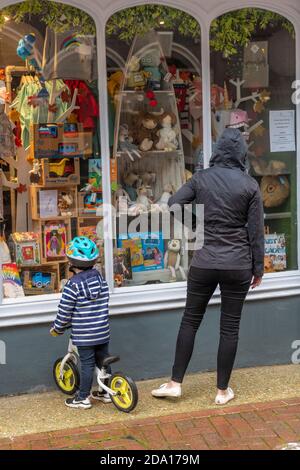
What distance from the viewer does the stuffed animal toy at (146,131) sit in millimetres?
6051

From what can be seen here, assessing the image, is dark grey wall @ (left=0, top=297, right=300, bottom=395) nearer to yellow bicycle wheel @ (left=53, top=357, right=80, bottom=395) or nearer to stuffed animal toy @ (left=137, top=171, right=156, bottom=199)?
yellow bicycle wheel @ (left=53, top=357, right=80, bottom=395)

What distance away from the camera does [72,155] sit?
585 cm

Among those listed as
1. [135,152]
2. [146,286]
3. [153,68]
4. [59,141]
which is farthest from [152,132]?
[146,286]

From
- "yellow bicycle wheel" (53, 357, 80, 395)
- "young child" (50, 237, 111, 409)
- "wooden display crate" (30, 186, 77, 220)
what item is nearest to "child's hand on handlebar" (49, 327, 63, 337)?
"young child" (50, 237, 111, 409)

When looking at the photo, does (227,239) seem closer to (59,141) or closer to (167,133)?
(167,133)

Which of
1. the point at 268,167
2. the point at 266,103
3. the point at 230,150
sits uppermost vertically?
the point at 266,103

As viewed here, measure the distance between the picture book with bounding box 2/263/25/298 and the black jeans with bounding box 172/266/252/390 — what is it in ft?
4.31

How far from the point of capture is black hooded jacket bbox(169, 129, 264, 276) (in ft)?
16.7

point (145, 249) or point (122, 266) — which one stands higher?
point (145, 249)

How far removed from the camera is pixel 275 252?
6.36 meters

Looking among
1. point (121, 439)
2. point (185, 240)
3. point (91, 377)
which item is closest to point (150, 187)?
point (185, 240)

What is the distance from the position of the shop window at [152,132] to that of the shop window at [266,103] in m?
0.22

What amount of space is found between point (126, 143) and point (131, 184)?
0.34 metres
